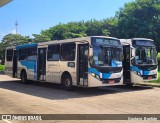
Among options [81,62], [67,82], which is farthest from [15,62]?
[81,62]

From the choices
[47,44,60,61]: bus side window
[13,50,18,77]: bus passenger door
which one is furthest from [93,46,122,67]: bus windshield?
[13,50,18,77]: bus passenger door

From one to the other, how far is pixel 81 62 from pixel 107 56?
1.35 m

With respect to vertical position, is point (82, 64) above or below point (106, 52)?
below

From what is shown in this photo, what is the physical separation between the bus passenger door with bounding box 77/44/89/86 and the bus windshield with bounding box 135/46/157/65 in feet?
11.4

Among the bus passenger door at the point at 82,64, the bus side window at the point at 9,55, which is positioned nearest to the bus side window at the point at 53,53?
the bus passenger door at the point at 82,64

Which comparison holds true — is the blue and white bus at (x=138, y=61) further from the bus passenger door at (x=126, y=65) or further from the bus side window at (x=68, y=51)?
the bus side window at (x=68, y=51)

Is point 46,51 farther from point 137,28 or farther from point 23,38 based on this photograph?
point 23,38

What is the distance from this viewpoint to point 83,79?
15938 mm

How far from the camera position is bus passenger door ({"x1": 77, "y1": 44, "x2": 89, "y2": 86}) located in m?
15.8

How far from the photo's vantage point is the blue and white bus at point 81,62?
1555 centimetres

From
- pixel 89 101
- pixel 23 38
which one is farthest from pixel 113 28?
pixel 89 101

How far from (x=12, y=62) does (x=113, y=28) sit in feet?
123

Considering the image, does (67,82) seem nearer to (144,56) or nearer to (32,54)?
(144,56)

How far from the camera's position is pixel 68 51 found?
56.4 feet
